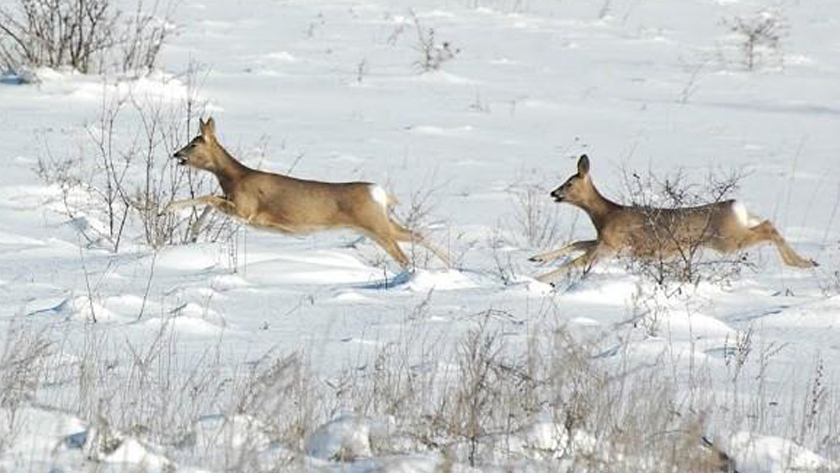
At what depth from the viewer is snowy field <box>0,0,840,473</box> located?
504 cm

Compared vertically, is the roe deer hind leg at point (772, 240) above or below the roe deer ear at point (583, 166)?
below

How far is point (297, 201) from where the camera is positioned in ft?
36.8

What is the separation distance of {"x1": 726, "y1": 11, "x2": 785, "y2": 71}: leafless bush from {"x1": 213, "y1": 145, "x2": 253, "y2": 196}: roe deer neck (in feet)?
31.6

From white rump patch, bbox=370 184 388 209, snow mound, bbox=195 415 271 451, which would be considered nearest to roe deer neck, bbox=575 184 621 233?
white rump patch, bbox=370 184 388 209

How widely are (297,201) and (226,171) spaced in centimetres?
54

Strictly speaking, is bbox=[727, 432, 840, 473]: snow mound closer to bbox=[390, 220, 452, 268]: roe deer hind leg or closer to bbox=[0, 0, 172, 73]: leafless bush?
bbox=[390, 220, 452, 268]: roe deer hind leg

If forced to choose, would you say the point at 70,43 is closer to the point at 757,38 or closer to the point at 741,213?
the point at 757,38

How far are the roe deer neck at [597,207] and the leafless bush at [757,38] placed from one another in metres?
8.69

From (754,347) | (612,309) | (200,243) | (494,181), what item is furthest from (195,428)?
(494,181)

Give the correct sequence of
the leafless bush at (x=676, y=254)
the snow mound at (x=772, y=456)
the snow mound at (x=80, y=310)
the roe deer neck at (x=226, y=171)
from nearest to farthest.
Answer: the snow mound at (x=772, y=456), the snow mound at (x=80, y=310), the leafless bush at (x=676, y=254), the roe deer neck at (x=226, y=171)

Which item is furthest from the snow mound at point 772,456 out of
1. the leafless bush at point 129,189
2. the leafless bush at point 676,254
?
the leafless bush at point 129,189

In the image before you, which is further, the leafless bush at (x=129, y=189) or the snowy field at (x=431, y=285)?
the leafless bush at (x=129, y=189)

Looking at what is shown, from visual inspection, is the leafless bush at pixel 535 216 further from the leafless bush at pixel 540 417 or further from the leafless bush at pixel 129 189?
the leafless bush at pixel 540 417

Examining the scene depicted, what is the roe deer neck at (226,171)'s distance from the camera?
11328mm
